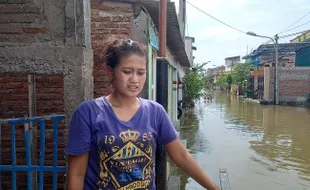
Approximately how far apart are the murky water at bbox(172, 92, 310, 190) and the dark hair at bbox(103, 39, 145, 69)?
395 centimetres

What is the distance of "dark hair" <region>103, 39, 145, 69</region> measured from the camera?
5.50ft

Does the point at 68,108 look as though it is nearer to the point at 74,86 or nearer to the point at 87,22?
the point at 74,86

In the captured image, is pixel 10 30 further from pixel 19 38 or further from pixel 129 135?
pixel 129 135

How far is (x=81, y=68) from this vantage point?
255cm

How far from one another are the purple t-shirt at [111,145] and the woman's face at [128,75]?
0.38ft

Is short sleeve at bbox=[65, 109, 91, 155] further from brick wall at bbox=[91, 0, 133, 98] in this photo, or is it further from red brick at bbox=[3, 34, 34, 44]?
brick wall at bbox=[91, 0, 133, 98]

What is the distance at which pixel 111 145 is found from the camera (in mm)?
1541

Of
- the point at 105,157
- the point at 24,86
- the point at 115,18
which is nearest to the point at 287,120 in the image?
the point at 115,18

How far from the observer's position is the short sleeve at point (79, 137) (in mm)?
1531

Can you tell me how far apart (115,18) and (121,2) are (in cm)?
20

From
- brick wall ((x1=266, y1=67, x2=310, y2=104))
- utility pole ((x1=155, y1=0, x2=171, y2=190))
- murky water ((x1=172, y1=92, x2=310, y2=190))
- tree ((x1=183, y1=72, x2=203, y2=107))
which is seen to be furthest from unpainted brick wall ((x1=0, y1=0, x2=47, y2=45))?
brick wall ((x1=266, y1=67, x2=310, y2=104))

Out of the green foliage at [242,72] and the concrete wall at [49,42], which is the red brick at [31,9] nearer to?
the concrete wall at [49,42]

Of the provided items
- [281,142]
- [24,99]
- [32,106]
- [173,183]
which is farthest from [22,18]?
[281,142]

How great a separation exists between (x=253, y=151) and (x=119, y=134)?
710 centimetres
